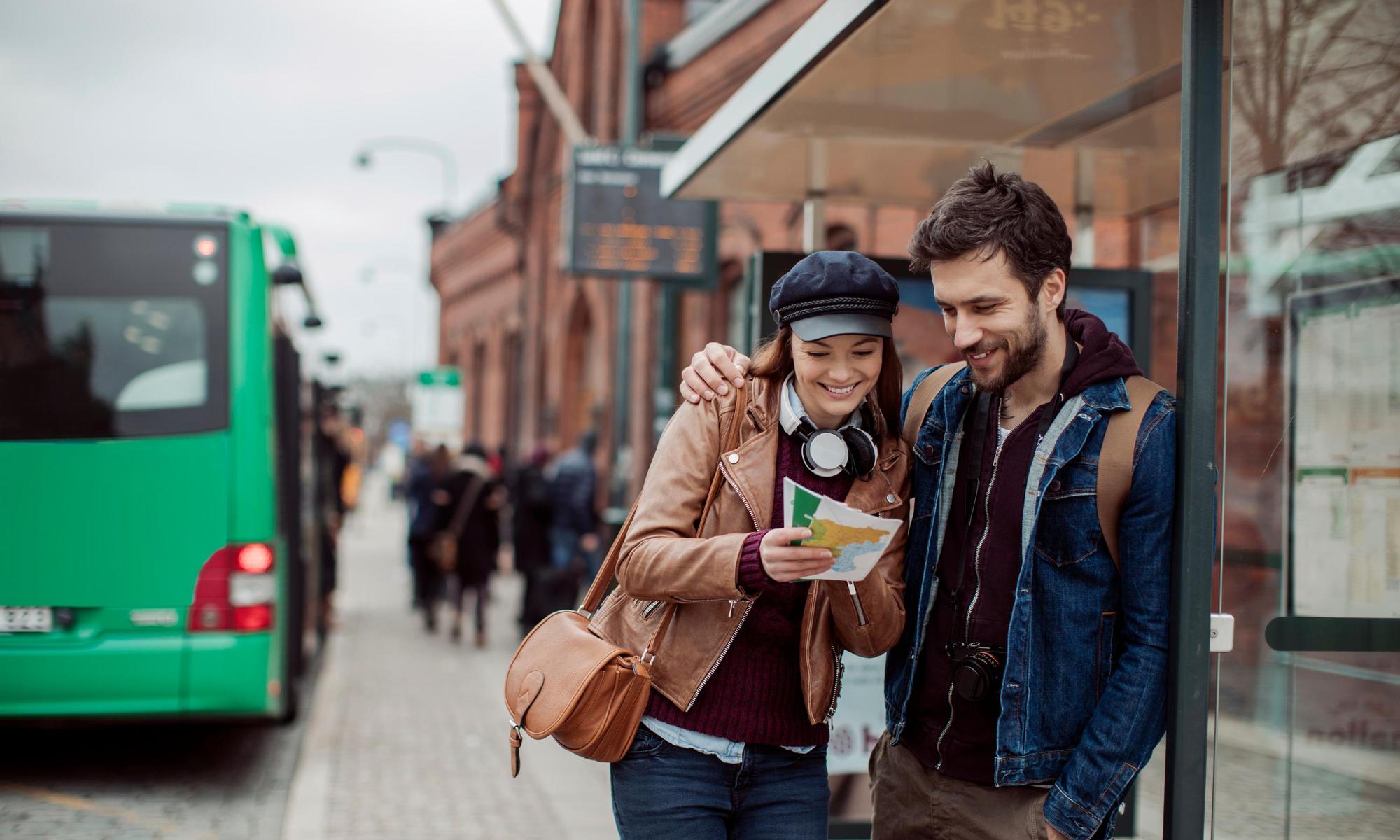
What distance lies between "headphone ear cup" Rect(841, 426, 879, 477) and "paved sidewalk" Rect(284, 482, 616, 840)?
3.84 meters

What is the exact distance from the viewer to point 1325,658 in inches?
138

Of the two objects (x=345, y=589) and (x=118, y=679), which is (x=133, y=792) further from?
(x=345, y=589)

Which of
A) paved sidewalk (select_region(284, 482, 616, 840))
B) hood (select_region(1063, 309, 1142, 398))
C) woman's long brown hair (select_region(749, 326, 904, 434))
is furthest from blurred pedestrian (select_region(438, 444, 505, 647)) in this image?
hood (select_region(1063, 309, 1142, 398))

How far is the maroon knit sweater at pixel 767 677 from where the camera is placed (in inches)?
104

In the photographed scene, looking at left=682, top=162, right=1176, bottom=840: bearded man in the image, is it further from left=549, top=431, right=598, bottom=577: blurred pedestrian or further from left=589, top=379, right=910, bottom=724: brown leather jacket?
left=549, top=431, right=598, bottom=577: blurred pedestrian

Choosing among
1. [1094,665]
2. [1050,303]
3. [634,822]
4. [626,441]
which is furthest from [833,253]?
[626,441]

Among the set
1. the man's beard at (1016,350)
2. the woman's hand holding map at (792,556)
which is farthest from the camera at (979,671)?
the man's beard at (1016,350)

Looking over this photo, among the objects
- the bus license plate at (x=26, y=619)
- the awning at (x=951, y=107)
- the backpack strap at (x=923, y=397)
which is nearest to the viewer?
the backpack strap at (x=923, y=397)

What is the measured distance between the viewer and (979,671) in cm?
256

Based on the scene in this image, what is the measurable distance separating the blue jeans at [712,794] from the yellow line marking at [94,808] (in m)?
3.94

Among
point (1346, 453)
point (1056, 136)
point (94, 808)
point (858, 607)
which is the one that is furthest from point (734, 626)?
point (94, 808)

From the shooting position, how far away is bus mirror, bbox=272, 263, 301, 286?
755cm

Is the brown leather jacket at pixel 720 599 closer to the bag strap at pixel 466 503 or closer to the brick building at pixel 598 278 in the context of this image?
the brick building at pixel 598 278

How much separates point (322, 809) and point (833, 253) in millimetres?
4778
